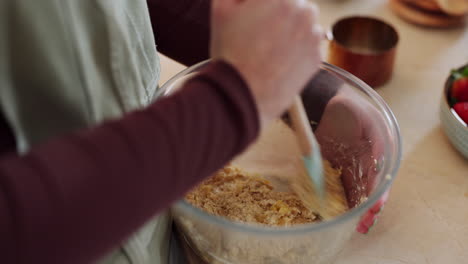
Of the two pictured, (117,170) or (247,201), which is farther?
(247,201)

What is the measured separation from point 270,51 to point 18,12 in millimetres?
168

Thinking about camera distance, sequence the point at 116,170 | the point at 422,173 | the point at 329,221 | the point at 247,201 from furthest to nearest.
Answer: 1. the point at 422,173
2. the point at 247,201
3. the point at 329,221
4. the point at 116,170

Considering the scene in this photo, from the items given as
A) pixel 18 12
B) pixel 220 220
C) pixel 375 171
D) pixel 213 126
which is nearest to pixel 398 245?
pixel 375 171

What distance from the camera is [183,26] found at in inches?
23.9

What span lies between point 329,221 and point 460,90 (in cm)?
43

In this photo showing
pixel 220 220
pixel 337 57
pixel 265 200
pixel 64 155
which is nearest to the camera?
pixel 64 155

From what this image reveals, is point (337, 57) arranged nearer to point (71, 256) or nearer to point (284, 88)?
point (284, 88)

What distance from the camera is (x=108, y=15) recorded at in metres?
0.35

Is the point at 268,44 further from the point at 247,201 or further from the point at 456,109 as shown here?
the point at 456,109

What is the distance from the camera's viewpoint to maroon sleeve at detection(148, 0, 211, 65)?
0.59 m

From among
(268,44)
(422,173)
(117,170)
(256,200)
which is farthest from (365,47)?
(117,170)

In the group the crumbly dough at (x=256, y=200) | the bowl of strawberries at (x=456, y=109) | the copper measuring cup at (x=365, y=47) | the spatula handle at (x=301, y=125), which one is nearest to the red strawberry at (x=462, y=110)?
the bowl of strawberries at (x=456, y=109)

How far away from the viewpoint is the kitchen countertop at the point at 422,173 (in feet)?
1.85

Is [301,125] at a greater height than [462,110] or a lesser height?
greater
